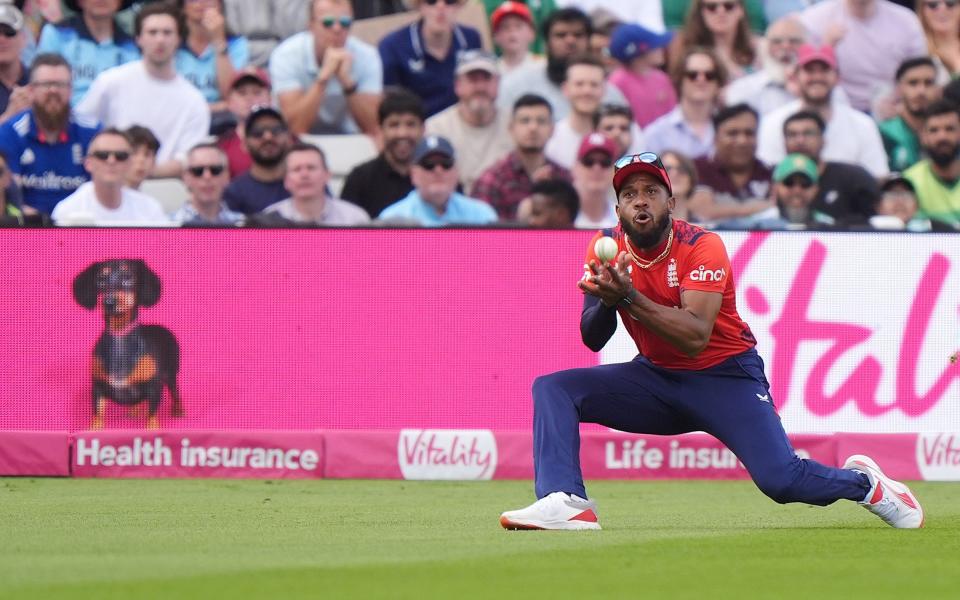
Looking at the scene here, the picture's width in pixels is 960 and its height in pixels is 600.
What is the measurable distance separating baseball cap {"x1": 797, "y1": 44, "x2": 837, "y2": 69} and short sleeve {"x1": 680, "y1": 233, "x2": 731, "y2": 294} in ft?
27.4

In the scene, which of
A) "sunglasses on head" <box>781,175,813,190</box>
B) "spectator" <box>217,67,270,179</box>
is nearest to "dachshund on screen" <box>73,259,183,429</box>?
"spectator" <box>217,67,270,179</box>

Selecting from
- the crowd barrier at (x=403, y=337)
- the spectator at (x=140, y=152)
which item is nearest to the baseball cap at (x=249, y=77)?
the spectator at (x=140, y=152)

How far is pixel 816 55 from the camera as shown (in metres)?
16.4

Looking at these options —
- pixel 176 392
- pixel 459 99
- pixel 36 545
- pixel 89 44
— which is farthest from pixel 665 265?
pixel 89 44

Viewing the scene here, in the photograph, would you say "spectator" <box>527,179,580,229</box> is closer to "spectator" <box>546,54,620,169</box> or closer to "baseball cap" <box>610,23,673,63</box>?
"spectator" <box>546,54,620,169</box>

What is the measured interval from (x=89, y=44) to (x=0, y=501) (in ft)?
22.9

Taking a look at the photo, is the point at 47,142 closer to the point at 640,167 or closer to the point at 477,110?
the point at 477,110

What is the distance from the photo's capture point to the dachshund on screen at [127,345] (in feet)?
41.6

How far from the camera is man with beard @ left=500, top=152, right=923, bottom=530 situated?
27.5 feet

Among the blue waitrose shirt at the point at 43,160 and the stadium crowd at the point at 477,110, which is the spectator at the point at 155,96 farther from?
the blue waitrose shirt at the point at 43,160

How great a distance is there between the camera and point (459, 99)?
16359 mm

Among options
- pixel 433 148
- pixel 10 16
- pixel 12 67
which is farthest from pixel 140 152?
pixel 433 148

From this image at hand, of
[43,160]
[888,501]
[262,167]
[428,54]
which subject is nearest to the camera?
[888,501]

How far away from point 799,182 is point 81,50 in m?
6.97
